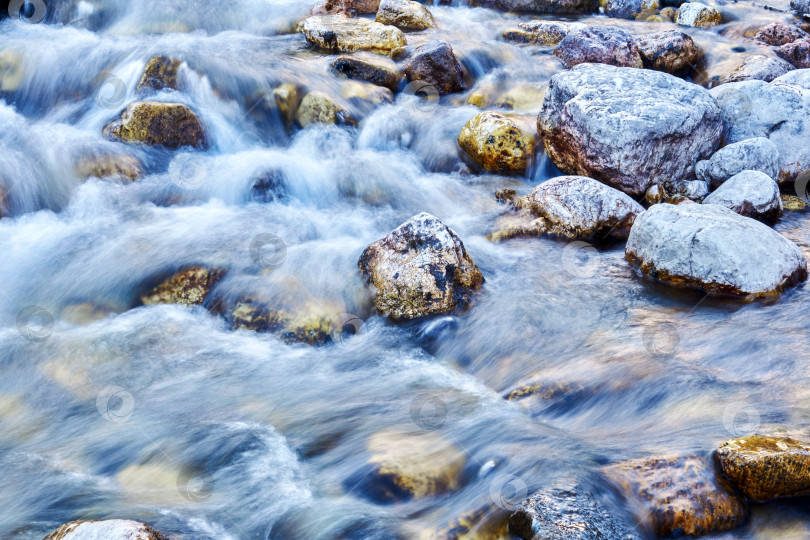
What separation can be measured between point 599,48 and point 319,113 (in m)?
4.39

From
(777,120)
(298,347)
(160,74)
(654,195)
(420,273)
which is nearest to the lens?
(298,347)

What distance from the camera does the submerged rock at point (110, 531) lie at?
8.80 ft

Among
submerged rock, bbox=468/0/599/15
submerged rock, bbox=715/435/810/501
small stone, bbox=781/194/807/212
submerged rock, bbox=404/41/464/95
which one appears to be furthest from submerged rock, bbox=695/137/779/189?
submerged rock, bbox=468/0/599/15

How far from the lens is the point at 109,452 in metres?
3.95

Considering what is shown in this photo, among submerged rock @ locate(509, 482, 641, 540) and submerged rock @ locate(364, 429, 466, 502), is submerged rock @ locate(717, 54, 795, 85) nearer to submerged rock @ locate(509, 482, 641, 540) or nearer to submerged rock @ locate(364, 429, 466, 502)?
submerged rock @ locate(364, 429, 466, 502)

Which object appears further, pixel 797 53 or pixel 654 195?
pixel 797 53

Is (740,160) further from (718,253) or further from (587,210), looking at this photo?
(718,253)

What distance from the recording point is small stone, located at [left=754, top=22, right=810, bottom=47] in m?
11.2

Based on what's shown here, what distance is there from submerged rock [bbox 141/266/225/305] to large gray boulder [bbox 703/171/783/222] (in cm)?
494

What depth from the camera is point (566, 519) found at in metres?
2.89

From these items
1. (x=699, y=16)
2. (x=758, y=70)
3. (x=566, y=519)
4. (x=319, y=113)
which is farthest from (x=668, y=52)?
(x=566, y=519)

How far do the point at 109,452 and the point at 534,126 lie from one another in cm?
603

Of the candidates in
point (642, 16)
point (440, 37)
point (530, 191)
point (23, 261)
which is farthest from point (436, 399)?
point (642, 16)

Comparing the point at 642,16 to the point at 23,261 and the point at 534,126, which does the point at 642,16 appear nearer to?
the point at 534,126
